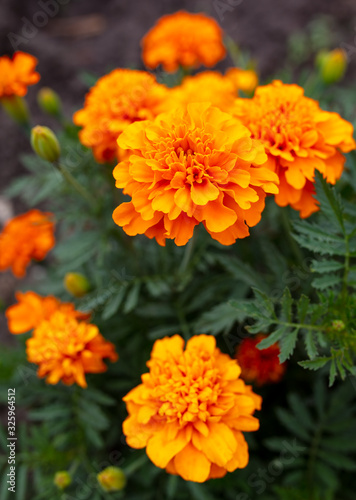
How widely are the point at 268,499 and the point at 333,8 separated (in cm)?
265

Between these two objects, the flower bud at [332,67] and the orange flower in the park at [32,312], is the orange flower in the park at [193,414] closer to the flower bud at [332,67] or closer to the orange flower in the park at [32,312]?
the orange flower in the park at [32,312]

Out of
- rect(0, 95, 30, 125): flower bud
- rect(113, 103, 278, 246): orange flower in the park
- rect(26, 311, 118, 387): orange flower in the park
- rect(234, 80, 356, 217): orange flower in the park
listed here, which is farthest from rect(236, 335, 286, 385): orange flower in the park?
rect(0, 95, 30, 125): flower bud

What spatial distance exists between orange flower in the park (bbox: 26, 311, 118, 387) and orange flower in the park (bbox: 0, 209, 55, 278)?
1.12 ft

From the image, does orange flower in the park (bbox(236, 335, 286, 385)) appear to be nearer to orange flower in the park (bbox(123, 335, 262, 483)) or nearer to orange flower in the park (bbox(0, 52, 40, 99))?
orange flower in the park (bbox(123, 335, 262, 483))

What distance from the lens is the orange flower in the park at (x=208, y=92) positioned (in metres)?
1.19

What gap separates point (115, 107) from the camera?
3.57ft

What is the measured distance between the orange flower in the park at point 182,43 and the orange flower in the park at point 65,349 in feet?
3.00

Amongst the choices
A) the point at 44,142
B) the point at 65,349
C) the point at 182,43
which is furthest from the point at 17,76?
the point at 65,349

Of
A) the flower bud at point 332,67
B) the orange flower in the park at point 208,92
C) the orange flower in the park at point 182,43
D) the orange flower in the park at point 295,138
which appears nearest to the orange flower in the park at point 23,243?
the orange flower in the park at point 208,92

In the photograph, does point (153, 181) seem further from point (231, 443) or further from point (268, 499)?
point (268, 499)

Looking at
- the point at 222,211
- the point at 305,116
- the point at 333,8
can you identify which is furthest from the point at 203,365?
the point at 333,8

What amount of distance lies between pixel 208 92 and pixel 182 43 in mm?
422

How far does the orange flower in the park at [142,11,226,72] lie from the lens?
1.56 meters

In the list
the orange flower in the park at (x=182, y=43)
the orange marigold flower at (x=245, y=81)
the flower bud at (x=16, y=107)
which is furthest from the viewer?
the orange flower in the park at (x=182, y=43)
